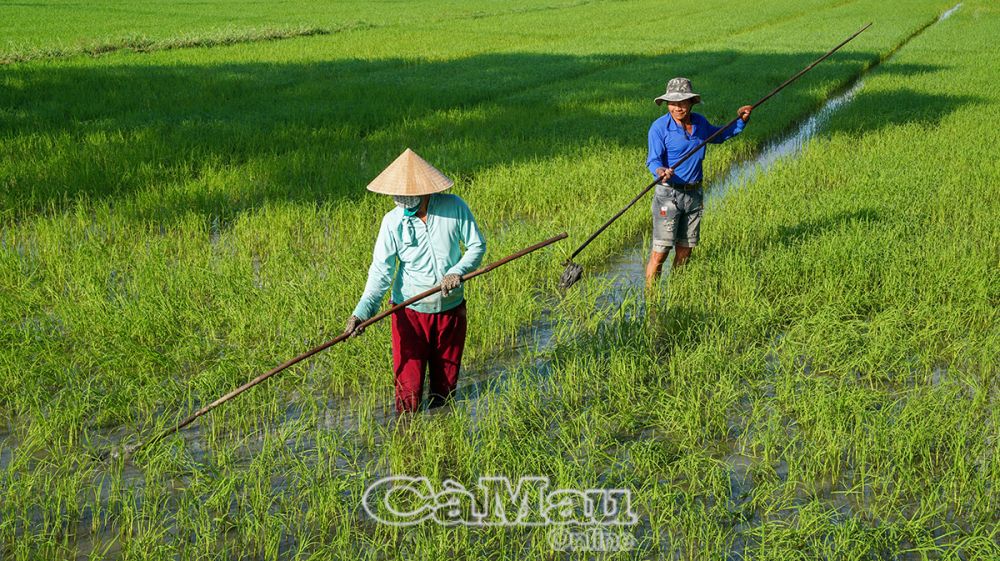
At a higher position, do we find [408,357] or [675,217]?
[675,217]

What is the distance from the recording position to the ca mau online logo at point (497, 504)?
3.19 meters

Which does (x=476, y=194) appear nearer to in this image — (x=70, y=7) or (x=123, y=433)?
(x=123, y=433)

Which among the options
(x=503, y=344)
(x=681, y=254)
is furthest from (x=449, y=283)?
(x=681, y=254)

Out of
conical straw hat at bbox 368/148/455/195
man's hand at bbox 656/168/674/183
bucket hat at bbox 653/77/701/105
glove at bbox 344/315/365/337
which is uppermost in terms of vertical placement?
bucket hat at bbox 653/77/701/105

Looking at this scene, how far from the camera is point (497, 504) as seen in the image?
3.27 metres

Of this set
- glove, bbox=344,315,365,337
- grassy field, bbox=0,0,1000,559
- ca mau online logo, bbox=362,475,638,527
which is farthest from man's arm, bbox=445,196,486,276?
ca mau online logo, bbox=362,475,638,527

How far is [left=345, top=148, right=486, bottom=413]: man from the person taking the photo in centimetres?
356

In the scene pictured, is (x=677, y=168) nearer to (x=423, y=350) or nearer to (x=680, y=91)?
(x=680, y=91)

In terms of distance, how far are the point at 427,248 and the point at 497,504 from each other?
42.9 inches

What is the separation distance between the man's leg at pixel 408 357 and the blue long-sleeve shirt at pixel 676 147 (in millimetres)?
2068

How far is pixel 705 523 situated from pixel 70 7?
31.0 m

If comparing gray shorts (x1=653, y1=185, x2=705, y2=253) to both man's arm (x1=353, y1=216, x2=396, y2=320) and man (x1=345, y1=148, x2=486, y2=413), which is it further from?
man's arm (x1=353, y1=216, x2=396, y2=320)

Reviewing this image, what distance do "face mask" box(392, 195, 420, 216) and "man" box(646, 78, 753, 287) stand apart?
6.47 ft

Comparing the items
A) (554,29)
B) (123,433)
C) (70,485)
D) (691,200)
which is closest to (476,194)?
(691,200)
